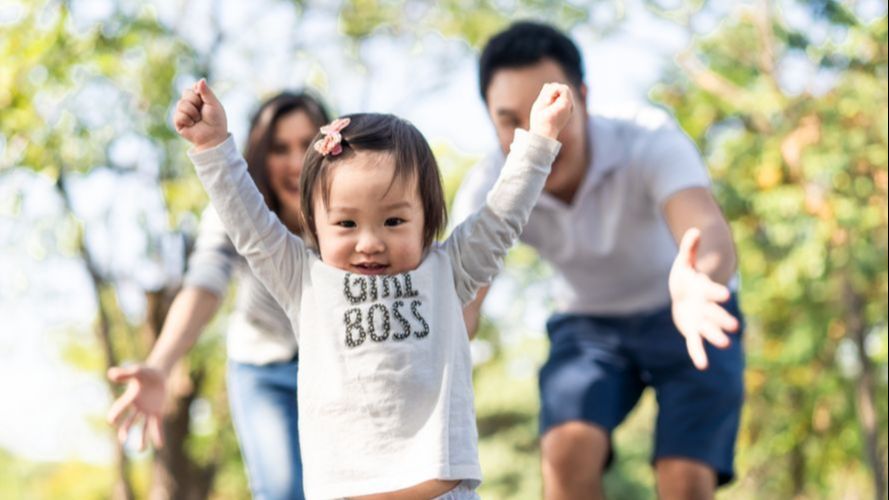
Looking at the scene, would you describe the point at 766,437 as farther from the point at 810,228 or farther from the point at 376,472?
the point at 376,472

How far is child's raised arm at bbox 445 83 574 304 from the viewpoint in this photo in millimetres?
2656

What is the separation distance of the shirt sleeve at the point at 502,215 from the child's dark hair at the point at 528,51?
963mm

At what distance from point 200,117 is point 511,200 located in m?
0.63

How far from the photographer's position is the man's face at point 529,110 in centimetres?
351

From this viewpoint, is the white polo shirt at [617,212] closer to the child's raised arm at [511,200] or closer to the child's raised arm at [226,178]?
the child's raised arm at [511,200]

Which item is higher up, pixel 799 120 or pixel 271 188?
pixel 271 188

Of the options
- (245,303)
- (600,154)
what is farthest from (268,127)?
(600,154)

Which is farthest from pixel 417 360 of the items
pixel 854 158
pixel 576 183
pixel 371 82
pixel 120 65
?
pixel 371 82

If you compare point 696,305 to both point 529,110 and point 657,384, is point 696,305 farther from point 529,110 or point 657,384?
point 657,384

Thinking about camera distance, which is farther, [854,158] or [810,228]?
[810,228]

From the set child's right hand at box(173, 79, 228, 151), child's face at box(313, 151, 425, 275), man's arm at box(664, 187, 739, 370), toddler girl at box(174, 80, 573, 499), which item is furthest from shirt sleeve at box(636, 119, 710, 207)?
child's right hand at box(173, 79, 228, 151)

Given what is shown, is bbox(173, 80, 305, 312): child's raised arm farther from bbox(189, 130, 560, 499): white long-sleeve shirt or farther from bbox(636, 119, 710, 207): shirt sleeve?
bbox(636, 119, 710, 207): shirt sleeve

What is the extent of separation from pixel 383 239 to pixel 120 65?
7.97m

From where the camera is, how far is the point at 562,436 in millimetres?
3926
